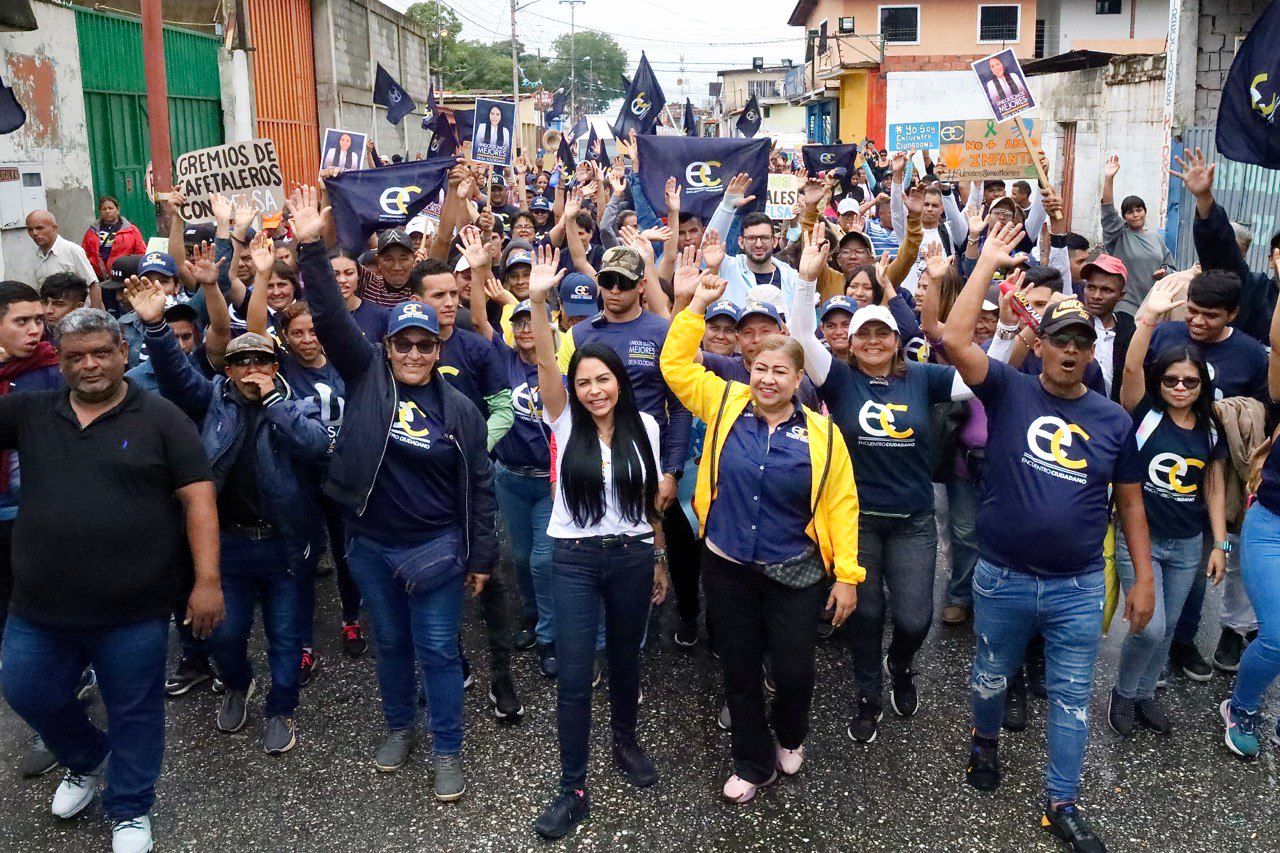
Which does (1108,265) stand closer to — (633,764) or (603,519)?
(603,519)

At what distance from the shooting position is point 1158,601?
515cm

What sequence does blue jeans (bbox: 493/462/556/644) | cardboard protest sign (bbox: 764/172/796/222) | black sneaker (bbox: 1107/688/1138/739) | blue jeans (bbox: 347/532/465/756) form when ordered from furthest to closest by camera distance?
1. cardboard protest sign (bbox: 764/172/796/222)
2. blue jeans (bbox: 493/462/556/644)
3. black sneaker (bbox: 1107/688/1138/739)
4. blue jeans (bbox: 347/532/465/756)

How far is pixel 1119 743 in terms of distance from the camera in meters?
5.20

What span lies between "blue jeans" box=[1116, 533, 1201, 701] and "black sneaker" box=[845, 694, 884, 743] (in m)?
1.14

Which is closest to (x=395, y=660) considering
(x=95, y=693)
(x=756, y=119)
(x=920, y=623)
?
(x=95, y=693)

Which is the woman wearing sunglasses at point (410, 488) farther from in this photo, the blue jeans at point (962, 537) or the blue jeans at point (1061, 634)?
the blue jeans at point (962, 537)

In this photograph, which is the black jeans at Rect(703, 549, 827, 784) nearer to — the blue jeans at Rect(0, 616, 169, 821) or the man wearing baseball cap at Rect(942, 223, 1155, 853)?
the man wearing baseball cap at Rect(942, 223, 1155, 853)

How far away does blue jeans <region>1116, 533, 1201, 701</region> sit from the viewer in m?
5.15

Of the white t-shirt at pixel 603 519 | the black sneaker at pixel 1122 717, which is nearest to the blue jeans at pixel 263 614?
the white t-shirt at pixel 603 519

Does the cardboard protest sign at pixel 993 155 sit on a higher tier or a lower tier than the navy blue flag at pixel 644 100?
lower

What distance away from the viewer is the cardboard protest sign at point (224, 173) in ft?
28.3

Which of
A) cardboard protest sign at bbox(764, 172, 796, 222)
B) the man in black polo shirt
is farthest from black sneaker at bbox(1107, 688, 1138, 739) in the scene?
cardboard protest sign at bbox(764, 172, 796, 222)

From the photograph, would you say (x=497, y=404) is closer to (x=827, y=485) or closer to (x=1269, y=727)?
(x=827, y=485)

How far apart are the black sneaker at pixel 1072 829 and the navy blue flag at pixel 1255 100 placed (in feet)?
12.3
